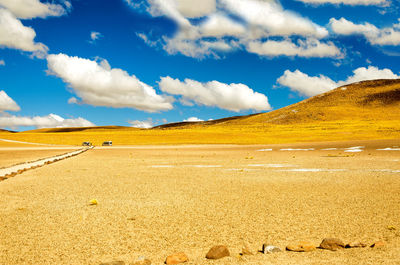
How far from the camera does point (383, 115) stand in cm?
12250

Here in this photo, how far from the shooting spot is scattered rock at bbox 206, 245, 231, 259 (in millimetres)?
4098

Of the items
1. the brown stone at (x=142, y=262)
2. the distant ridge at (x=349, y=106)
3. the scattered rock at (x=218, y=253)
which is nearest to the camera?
the brown stone at (x=142, y=262)

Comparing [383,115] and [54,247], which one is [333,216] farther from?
[383,115]

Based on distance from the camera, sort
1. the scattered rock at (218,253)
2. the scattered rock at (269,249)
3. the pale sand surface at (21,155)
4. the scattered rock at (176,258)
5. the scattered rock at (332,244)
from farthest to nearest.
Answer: the pale sand surface at (21,155) → the scattered rock at (332,244) → the scattered rock at (269,249) → the scattered rock at (218,253) → the scattered rock at (176,258)

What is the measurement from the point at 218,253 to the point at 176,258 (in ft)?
1.75

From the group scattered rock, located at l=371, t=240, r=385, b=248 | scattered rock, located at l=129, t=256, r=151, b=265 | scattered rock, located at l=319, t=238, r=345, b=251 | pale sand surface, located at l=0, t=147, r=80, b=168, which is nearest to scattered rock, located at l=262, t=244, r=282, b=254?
scattered rock, located at l=319, t=238, r=345, b=251

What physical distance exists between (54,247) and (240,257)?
8.44 ft

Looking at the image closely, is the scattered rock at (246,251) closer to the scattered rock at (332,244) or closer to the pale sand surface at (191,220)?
the pale sand surface at (191,220)

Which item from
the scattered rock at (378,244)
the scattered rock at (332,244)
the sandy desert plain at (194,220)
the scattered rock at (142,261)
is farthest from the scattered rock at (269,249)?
the scattered rock at (142,261)

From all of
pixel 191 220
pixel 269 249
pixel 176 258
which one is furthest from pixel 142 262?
pixel 191 220

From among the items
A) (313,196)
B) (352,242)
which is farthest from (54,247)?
(313,196)

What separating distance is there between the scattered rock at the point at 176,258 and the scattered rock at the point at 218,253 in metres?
0.30

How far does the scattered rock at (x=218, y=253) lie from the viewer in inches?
161

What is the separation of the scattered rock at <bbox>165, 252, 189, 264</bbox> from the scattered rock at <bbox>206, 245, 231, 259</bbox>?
0.30 m
